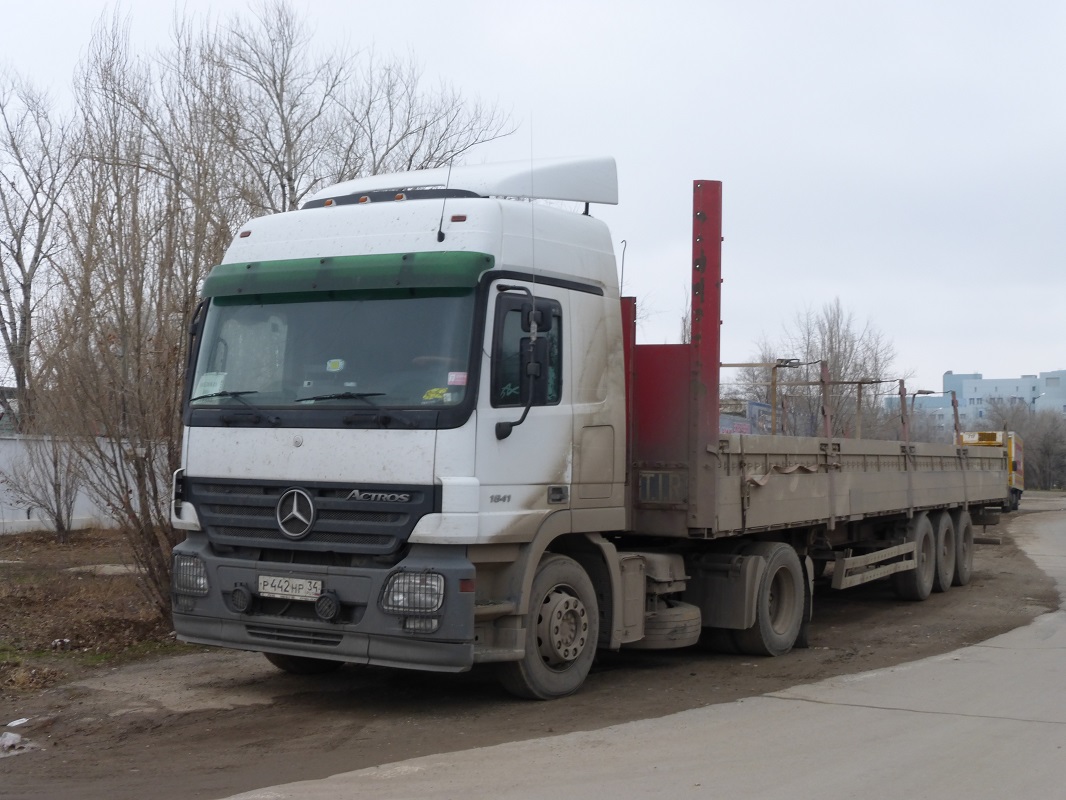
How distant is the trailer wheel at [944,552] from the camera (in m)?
14.7

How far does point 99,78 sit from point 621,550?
21.8 feet

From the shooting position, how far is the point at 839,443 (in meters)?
10.8

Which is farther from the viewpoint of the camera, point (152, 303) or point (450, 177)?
point (152, 303)

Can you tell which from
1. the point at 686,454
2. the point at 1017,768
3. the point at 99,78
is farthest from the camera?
the point at 99,78

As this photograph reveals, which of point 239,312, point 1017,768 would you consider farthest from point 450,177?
point 1017,768

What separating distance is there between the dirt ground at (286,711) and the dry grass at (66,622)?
0.23m

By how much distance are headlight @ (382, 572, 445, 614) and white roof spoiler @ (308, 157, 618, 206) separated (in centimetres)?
263

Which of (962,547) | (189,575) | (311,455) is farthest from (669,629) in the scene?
(962,547)

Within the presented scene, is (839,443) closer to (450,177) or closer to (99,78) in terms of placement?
(450,177)

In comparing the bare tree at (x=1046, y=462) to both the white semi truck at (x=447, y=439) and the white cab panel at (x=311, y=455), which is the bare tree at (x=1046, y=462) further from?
the white cab panel at (x=311, y=455)

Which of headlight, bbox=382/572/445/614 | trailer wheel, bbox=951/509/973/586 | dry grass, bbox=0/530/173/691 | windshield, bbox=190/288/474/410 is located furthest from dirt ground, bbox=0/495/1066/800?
trailer wheel, bbox=951/509/973/586

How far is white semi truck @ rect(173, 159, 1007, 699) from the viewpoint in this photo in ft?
22.1

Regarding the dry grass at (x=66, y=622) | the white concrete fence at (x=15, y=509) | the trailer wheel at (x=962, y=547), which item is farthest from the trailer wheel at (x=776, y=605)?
the white concrete fence at (x=15, y=509)

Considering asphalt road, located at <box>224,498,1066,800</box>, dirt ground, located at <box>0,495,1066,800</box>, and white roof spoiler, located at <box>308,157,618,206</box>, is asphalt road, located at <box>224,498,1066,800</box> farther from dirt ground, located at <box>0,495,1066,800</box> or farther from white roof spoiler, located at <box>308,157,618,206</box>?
white roof spoiler, located at <box>308,157,618,206</box>
